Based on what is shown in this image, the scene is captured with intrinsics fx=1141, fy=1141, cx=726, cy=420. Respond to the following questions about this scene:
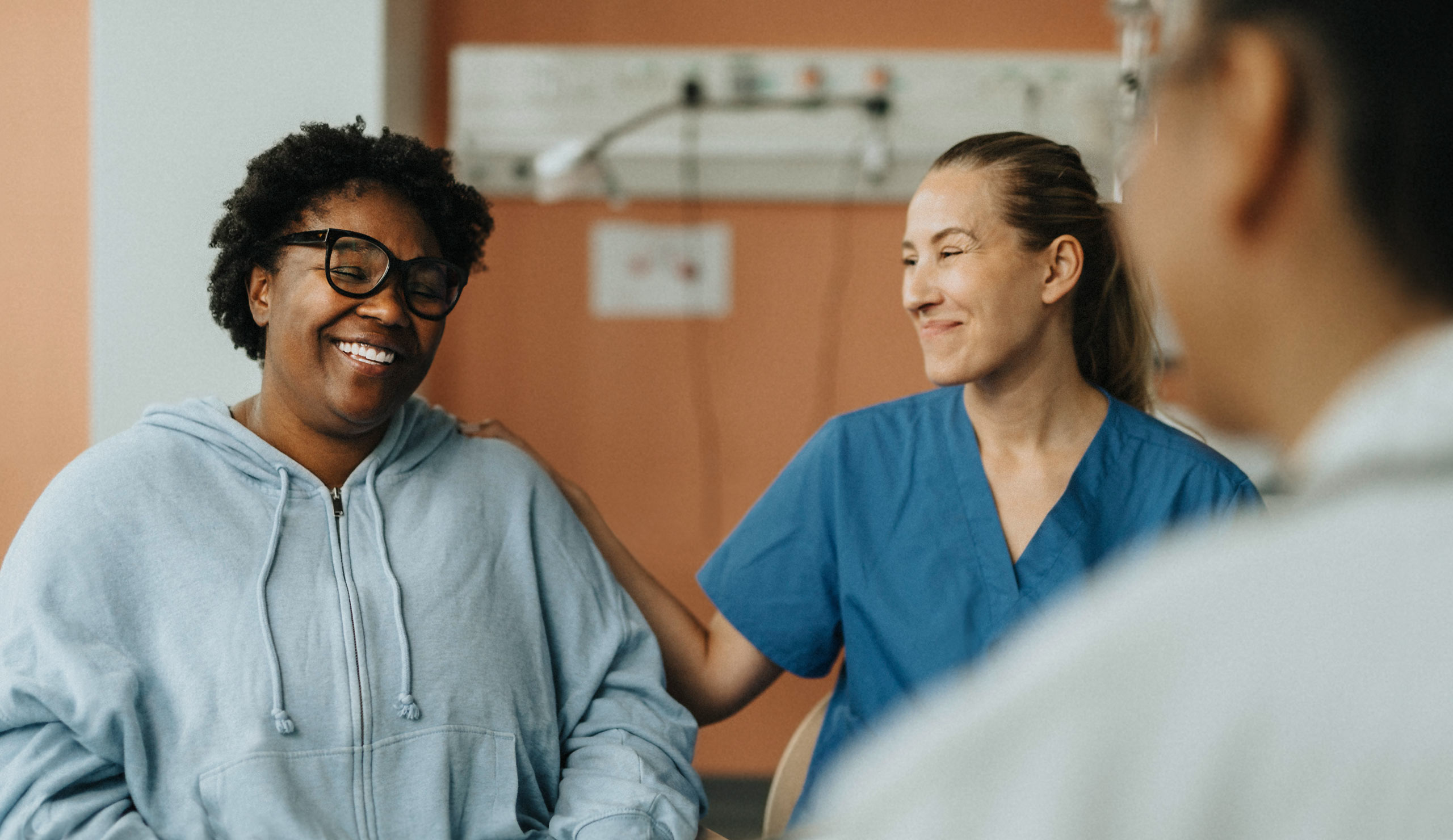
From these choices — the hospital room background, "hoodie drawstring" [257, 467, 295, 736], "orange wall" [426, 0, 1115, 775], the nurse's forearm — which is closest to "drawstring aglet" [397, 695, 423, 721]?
"hoodie drawstring" [257, 467, 295, 736]

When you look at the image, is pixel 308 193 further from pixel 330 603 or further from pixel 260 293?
pixel 330 603

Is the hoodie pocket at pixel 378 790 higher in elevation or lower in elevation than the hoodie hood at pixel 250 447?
lower

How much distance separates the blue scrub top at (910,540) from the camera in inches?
59.6

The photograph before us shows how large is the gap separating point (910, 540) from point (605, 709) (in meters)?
0.47

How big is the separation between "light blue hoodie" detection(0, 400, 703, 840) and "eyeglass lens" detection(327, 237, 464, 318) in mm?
187

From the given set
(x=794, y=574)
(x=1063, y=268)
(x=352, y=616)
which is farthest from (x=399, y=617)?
(x=1063, y=268)

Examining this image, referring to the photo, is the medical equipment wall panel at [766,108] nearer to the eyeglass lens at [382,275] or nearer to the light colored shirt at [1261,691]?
the eyeglass lens at [382,275]

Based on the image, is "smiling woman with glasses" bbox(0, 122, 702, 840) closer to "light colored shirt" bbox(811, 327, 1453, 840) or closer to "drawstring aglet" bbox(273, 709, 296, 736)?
"drawstring aglet" bbox(273, 709, 296, 736)

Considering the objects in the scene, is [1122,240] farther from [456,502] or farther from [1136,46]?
[456,502]

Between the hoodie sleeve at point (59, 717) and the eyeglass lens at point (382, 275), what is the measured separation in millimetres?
458

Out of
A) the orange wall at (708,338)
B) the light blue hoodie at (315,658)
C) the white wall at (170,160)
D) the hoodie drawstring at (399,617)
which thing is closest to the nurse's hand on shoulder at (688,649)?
the light blue hoodie at (315,658)

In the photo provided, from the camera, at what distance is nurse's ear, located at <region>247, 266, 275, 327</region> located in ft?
4.99

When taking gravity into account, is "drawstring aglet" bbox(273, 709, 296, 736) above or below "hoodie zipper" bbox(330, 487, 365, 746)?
below

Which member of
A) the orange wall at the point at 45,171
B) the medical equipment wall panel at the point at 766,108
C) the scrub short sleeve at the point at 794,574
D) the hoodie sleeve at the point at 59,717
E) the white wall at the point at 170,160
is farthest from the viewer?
the medical equipment wall panel at the point at 766,108
